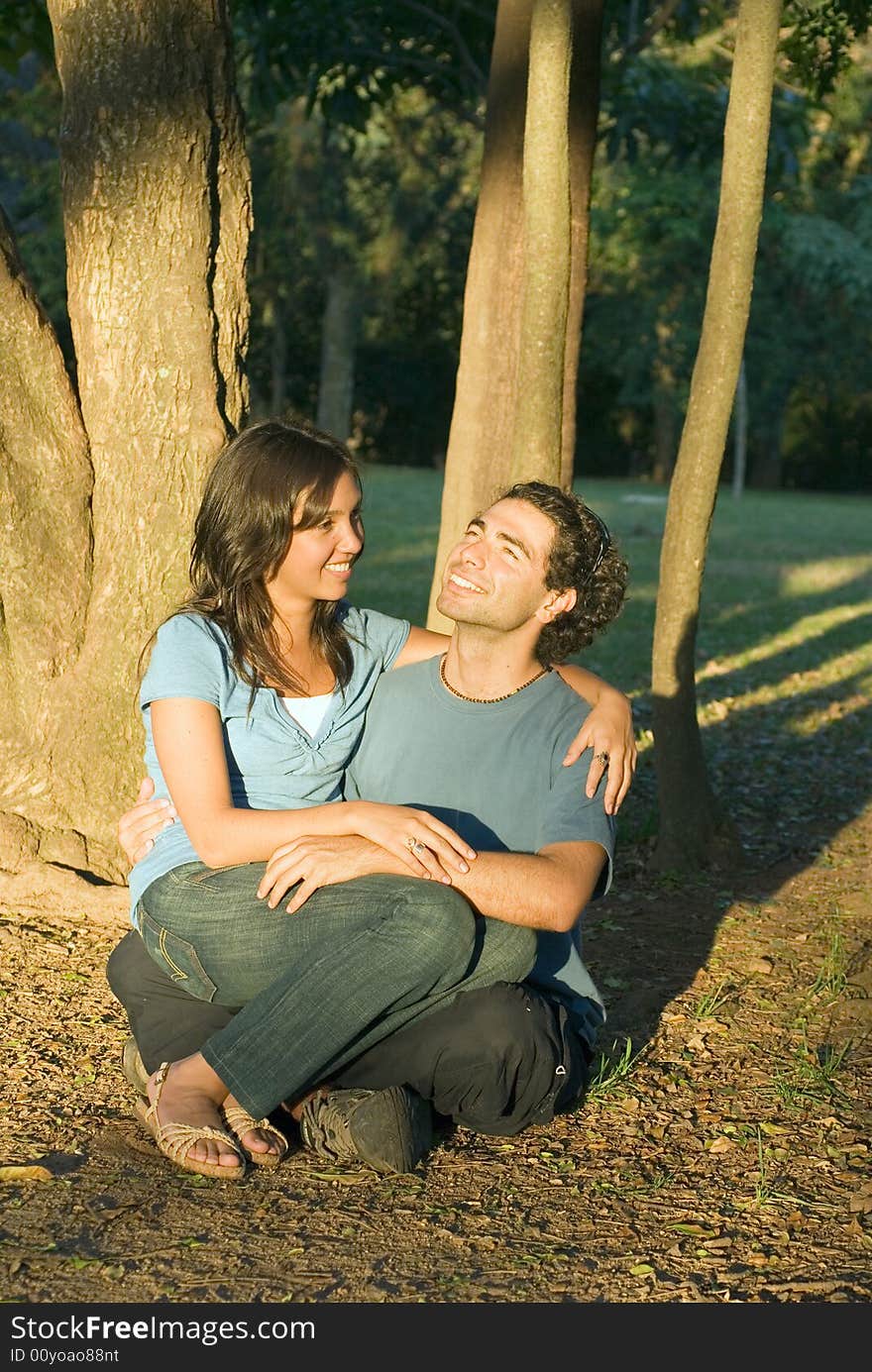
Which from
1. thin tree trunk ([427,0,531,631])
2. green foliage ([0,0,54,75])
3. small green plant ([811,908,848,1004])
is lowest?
small green plant ([811,908,848,1004])

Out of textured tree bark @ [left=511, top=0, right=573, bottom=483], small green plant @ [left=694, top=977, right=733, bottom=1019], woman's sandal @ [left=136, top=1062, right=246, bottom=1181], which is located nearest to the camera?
woman's sandal @ [left=136, top=1062, right=246, bottom=1181]

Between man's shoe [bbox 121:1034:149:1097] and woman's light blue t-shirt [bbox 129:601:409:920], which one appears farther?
man's shoe [bbox 121:1034:149:1097]

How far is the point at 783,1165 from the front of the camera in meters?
3.67

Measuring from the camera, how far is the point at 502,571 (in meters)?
3.87

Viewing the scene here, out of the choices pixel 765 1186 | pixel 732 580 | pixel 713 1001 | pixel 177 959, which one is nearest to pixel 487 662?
pixel 177 959

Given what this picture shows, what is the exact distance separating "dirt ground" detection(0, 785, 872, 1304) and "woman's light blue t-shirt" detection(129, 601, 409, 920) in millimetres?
688

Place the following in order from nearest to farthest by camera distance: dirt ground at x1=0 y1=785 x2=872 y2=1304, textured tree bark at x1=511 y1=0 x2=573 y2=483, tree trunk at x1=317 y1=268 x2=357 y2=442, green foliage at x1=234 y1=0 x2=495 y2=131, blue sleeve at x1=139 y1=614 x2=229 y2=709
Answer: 1. dirt ground at x1=0 y1=785 x2=872 y2=1304
2. blue sleeve at x1=139 y1=614 x2=229 y2=709
3. textured tree bark at x1=511 y1=0 x2=573 y2=483
4. green foliage at x1=234 y1=0 x2=495 y2=131
5. tree trunk at x1=317 y1=268 x2=357 y2=442

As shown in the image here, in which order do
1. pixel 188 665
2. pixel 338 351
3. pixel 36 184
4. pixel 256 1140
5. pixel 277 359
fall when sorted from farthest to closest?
pixel 277 359 → pixel 338 351 → pixel 36 184 → pixel 188 665 → pixel 256 1140

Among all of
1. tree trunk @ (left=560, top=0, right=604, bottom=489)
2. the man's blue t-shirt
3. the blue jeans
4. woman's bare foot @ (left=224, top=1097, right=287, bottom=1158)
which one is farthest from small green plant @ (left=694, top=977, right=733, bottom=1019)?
tree trunk @ (left=560, top=0, right=604, bottom=489)

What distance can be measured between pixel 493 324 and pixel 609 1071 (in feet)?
11.3

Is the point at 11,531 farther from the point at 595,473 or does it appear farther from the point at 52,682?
the point at 595,473

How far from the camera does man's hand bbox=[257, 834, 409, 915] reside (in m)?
3.51

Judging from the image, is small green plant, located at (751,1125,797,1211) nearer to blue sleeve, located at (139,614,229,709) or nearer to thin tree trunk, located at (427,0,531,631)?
blue sleeve, located at (139,614,229,709)

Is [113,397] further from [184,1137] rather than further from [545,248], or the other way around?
[184,1137]
